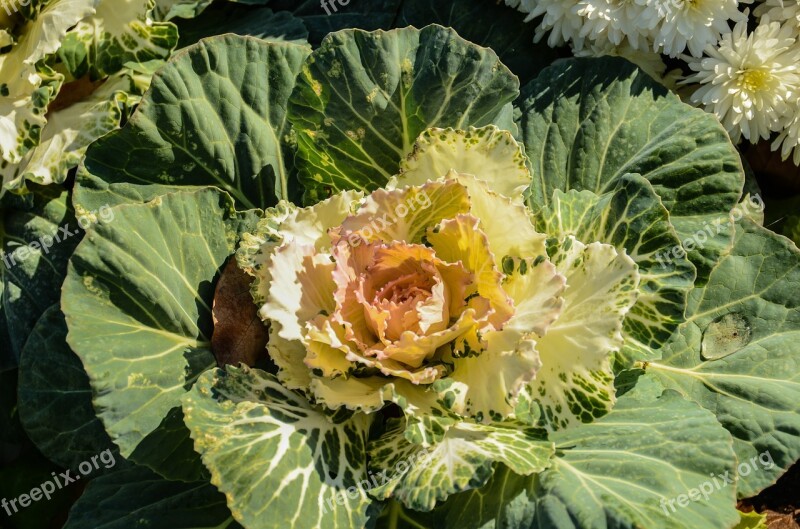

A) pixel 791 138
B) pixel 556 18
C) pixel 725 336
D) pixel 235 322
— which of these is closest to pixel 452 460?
pixel 235 322

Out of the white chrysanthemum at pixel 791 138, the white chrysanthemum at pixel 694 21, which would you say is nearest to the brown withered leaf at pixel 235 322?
the white chrysanthemum at pixel 694 21

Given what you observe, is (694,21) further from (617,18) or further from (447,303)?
(447,303)

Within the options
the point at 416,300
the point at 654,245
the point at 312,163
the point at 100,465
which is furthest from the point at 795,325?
the point at 100,465

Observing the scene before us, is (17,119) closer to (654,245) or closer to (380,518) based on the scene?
(380,518)

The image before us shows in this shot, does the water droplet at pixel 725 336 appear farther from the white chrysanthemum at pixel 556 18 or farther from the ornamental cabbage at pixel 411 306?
the white chrysanthemum at pixel 556 18

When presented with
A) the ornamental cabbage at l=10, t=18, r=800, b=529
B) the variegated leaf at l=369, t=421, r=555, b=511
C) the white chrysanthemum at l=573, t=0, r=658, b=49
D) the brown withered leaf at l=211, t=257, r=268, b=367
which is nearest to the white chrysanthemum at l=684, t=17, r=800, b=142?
the white chrysanthemum at l=573, t=0, r=658, b=49

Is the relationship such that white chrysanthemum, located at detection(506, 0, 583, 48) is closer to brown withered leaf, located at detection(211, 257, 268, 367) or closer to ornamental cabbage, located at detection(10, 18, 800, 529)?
ornamental cabbage, located at detection(10, 18, 800, 529)
